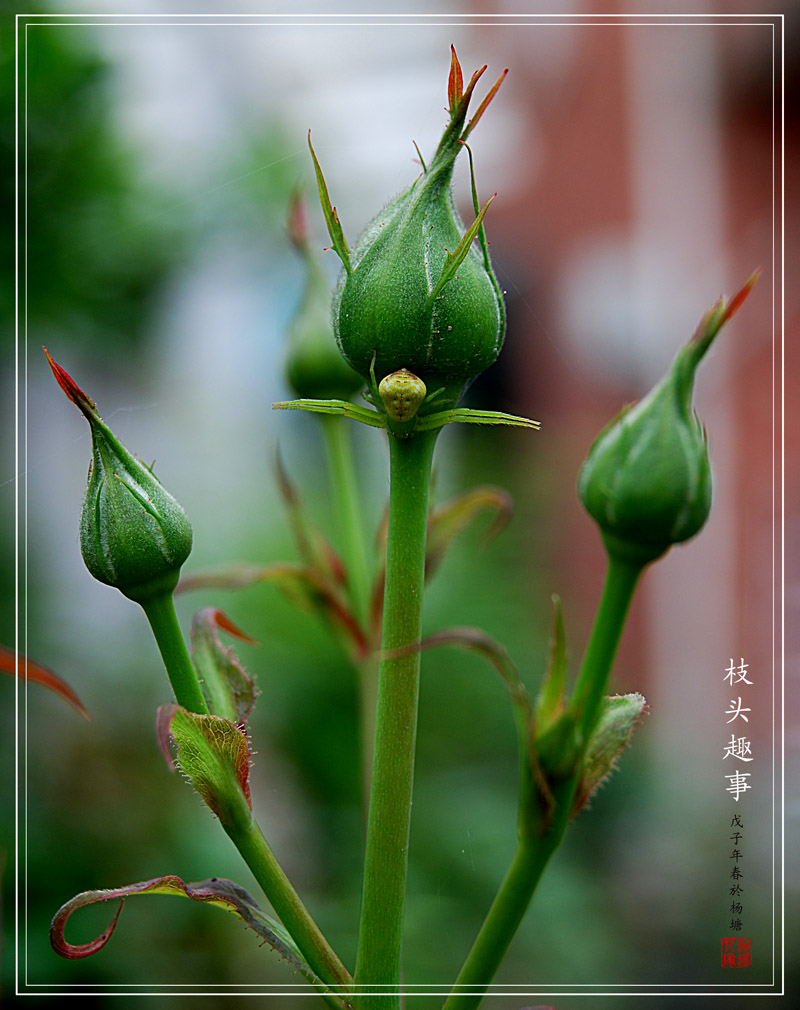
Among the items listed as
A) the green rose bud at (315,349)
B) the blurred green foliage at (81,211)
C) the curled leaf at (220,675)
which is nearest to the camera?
the curled leaf at (220,675)

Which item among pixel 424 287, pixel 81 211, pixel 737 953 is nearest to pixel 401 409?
pixel 424 287

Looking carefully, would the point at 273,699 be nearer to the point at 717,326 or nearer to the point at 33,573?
the point at 33,573

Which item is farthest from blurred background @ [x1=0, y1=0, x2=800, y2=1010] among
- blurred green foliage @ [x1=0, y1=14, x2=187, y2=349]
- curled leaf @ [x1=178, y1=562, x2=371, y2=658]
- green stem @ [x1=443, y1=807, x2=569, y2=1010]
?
green stem @ [x1=443, y1=807, x2=569, y2=1010]

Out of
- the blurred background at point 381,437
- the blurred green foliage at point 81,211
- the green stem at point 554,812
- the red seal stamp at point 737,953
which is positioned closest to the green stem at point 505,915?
the green stem at point 554,812

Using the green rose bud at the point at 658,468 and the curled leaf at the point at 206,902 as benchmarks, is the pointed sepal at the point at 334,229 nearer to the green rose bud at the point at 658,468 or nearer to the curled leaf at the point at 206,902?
the green rose bud at the point at 658,468

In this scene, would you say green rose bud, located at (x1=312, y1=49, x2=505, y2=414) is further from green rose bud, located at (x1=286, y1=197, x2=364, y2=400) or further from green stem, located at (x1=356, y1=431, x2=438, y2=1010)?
green rose bud, located at (x1=286, y1=197, x2=364, y2=400)

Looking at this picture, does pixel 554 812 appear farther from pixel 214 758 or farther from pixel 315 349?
pixel 315 349
